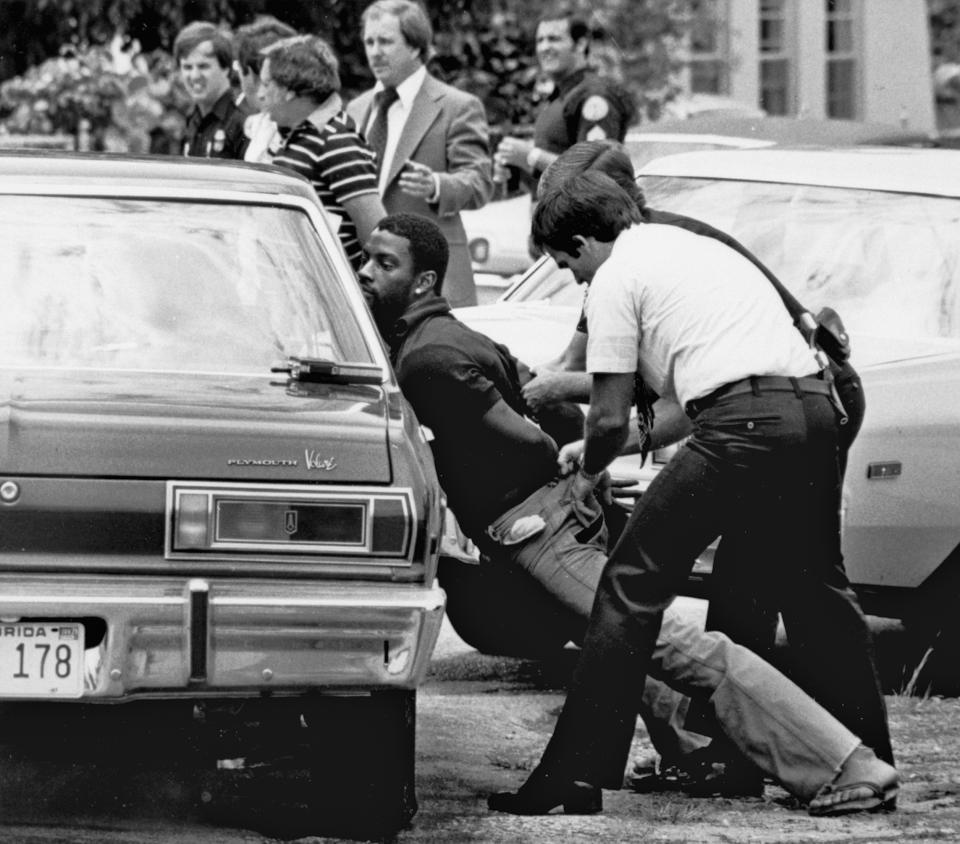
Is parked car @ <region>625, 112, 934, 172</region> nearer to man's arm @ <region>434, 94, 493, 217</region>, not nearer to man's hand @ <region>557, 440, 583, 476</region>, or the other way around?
man's arm @ <region>434, 94, 493, 217</region>

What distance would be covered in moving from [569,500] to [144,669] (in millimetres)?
1517

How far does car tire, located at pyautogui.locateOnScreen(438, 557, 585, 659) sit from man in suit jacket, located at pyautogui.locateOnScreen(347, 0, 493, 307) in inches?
70.6

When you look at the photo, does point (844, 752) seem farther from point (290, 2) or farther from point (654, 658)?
point (290, 2)

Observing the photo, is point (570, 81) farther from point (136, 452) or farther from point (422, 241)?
point (136, 452)

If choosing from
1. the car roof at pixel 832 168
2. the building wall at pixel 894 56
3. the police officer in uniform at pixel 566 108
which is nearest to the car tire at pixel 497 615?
the car roof at pixel 832 168

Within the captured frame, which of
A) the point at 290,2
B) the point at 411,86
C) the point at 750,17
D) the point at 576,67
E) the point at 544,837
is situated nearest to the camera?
the point at 544,837

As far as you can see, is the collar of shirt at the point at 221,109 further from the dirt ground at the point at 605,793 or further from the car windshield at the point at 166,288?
the car windshield at the point at 166,288

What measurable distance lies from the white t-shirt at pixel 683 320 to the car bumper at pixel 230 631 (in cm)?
97

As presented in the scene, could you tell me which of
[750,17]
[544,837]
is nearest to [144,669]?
[544,837]

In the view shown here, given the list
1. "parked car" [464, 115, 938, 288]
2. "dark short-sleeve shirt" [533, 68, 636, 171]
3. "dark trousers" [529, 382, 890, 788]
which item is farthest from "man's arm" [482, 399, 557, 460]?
"parked car" [464, 115, 938, 288]

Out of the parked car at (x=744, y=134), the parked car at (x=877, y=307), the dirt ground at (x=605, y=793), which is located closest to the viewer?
the dirt ground at (x=605, y=793)

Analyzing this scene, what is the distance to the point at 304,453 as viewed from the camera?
15.8 ft

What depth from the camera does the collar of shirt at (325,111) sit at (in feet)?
26.9

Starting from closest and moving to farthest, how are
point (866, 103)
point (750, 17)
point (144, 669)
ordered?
point (144, 669)
point (750, 17)
point (866, 103)
